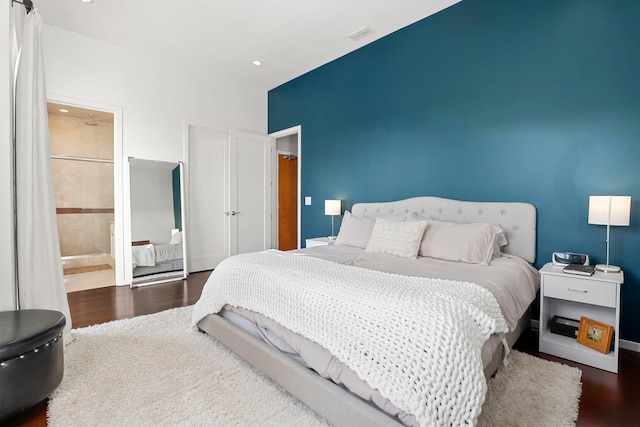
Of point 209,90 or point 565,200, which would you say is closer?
point 565,200

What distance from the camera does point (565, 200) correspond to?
2.55 meters

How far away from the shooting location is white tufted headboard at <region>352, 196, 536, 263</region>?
269cm

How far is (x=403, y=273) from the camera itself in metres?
2.08

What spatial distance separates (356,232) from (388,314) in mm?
1960

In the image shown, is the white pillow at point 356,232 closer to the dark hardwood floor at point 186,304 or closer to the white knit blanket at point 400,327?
the white knit blanket at point 400,327

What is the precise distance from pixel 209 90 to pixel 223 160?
1.08 m

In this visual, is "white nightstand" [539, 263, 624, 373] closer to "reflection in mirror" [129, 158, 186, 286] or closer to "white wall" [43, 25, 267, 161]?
"reflection in mirror" [129, 158, 186, 286]

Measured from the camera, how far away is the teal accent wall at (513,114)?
7.62 feet

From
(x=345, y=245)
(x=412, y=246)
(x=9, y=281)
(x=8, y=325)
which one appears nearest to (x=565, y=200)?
(x=412, y=246)

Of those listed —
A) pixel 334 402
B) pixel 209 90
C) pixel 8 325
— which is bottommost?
pixel 334 402

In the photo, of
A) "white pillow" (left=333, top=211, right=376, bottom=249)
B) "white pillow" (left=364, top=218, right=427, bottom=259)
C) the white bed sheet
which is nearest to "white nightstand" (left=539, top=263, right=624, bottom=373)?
the white bed sheet

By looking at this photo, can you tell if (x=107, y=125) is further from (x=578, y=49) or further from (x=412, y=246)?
(x=578, y=49)

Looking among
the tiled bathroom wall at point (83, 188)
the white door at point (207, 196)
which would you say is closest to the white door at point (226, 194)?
the white door at point (207, 196)

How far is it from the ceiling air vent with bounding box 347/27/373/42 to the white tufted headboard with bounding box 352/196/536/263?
1.98 metres
